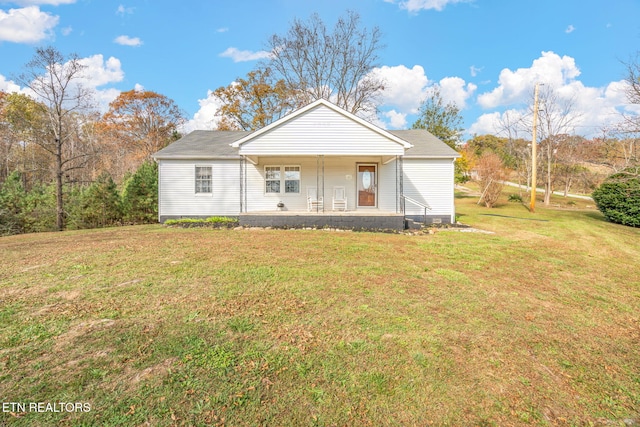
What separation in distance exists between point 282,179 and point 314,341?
11.3m

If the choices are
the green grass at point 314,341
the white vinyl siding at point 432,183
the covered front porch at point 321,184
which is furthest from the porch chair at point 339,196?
the green grass at point 314,341

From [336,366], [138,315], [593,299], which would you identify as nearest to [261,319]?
[336,366]

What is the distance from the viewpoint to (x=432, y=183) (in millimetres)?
14172

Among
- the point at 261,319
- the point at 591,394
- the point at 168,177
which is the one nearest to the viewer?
the point at 591,394

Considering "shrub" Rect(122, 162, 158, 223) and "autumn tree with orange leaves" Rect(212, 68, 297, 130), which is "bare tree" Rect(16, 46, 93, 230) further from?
"autumn tree with orange leaves" Rect(212, 68, 297, 130)

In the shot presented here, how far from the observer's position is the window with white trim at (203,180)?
45.4 feet

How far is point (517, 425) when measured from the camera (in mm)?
2252

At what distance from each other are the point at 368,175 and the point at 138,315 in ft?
38.9

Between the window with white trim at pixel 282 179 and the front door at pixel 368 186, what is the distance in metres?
2.94

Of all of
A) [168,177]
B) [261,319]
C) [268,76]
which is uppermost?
[268,76]

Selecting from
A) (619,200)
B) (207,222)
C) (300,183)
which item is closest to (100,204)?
(207,222)

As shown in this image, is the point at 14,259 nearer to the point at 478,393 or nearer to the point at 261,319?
the point at 261,319

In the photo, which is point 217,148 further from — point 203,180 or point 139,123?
point 139,123

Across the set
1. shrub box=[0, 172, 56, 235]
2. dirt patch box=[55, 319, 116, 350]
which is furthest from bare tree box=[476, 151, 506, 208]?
shrub box=[0, 172, 56, 235]
